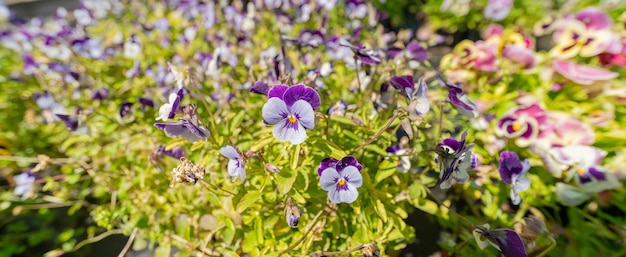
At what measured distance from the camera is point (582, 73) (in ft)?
4.96

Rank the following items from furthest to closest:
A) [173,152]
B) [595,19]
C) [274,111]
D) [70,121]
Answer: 1. [595,19]
2. [70,121]
3. [173,152]
4. [274,111]

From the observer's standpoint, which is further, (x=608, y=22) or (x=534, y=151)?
(x=608, y=22)

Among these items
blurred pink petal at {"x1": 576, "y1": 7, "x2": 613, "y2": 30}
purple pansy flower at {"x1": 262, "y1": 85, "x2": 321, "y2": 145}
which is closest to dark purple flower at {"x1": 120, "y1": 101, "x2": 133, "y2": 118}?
purple pansy flower at {"x1": 262, "y1": 85, "x2": 321, "y2": 145}

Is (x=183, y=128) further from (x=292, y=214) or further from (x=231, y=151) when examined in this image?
(x=292, y=214)

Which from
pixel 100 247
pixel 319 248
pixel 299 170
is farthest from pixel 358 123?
pixel 100 247

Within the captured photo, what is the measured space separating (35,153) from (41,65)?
22.4 inches

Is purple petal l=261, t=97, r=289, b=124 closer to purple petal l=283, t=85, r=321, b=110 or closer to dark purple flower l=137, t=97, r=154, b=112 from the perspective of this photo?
purple petal l=283, t=85, r=321, b=110

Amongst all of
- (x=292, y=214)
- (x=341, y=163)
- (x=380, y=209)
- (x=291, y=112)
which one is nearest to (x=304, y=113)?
(x=291, y=112)

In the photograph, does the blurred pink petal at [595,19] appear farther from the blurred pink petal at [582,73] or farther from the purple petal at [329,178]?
the purple petal at [329,178]

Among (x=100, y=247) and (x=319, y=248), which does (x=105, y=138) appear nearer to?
(x=100, y=247)

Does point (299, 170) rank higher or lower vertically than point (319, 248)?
higher

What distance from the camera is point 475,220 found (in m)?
1.20

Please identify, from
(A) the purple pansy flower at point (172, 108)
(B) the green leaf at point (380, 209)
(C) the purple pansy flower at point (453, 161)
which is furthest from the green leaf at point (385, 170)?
(A) the purple pansy flower at point (172, 108)

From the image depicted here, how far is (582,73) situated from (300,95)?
1428mm
